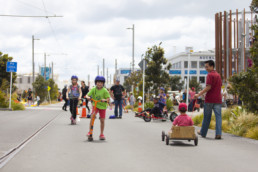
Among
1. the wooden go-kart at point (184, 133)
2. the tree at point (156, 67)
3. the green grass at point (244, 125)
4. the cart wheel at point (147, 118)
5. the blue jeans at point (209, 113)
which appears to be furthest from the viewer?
the tree at point (156, 67)

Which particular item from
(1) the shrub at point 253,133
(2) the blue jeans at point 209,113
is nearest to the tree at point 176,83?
(1) the shrub at point 253,133

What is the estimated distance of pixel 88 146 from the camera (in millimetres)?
8836

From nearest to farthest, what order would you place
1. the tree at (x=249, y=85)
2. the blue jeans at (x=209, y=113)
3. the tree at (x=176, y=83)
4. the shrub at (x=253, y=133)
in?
the blue jeans at (x=209, y=113) < the shrub at (x=253, y=133) < the tree at (x=249, y=85) < the tree at (x=176, y=83)

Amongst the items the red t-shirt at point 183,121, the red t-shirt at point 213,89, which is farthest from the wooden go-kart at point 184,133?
the red t-shirt at point 213,89

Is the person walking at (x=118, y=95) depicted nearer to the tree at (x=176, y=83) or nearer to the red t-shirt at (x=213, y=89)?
the red t-shirt at (x=213, y=89)

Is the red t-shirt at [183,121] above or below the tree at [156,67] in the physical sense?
below

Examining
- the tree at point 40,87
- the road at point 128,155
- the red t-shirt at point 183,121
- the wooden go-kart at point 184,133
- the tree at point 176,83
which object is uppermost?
the tree at point 176,83

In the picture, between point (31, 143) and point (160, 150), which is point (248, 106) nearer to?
point (160, 150)

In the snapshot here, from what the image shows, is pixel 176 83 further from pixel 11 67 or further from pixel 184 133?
pixel 184 133

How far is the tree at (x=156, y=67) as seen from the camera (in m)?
28.3

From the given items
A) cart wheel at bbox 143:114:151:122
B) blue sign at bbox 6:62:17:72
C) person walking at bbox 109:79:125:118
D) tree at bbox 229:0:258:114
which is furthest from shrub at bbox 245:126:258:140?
blue sign at bbox 6:62:17:72

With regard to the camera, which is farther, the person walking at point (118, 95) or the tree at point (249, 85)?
the person walking at point (118, 95)

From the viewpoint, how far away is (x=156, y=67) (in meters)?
28.3

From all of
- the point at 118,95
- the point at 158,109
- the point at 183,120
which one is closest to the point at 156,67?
the point at 118,95
